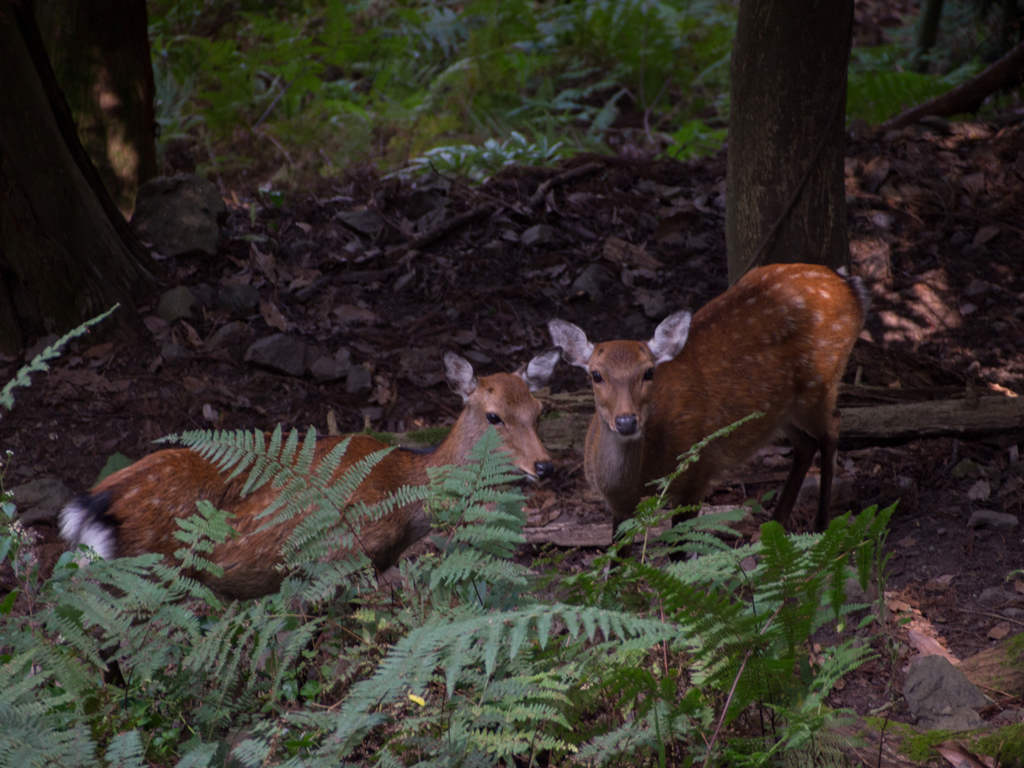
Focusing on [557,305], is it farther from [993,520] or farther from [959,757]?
[959,757]

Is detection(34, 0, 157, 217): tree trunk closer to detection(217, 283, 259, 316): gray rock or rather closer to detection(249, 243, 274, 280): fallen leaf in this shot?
detection(249, 243, 274, 280): fallen leaf

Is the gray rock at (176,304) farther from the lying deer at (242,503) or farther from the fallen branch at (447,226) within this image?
the lying deer at (242,503)

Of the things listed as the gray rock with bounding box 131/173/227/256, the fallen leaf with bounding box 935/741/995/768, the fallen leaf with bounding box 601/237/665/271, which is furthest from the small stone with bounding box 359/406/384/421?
the fallen leaf with bounding box 935/741/995/768

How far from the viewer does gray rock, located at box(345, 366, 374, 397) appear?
19.1 feet

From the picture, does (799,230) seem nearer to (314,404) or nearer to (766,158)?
(766,158)

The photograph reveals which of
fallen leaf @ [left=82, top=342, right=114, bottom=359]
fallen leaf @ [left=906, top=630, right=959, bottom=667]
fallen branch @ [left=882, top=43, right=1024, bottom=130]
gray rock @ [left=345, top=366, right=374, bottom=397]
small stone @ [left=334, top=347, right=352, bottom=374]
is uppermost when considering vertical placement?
fallen branch @ [left=882, top=43, right=1024, bottom=130]

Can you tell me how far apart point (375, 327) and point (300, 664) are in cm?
385

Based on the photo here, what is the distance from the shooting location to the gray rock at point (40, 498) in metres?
4.62

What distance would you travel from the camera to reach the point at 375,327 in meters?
6.33

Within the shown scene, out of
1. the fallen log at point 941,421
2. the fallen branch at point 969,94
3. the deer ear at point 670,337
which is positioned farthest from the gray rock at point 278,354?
the fallen branch at point 969,94

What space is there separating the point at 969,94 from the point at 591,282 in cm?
434

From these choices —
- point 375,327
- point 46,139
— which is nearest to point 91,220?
point 46,139

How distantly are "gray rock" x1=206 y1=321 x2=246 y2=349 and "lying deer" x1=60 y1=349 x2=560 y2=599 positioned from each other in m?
2.14

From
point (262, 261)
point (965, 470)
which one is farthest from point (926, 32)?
point (262, 261)
